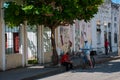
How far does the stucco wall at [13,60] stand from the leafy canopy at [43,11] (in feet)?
6.85

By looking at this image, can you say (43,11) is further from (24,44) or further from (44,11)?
(24,44)

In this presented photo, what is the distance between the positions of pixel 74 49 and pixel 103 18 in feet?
30.5

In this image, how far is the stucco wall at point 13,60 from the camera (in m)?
24.6

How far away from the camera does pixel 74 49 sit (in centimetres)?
3634

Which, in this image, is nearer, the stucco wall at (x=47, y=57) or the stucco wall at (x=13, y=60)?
the stucco wall at (x=13, y=60)

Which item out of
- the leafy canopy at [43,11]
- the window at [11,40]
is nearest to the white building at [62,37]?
the window at [11,40]

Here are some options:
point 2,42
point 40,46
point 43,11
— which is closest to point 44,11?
point 43,11

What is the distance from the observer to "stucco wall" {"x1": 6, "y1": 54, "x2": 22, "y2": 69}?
970 inches

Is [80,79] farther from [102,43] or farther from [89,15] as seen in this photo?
[102,43]

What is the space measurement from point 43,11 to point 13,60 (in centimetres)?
400

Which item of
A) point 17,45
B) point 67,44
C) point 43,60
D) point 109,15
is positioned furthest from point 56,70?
point 109,15

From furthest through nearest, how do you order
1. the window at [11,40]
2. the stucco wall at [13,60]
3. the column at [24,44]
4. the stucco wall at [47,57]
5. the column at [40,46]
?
the stucco wall at [47,57] < the column at [40,46] < the column at [24,44] < the window at [11,40] < the stucco wall at [13,60]

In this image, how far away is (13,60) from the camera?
2522cm

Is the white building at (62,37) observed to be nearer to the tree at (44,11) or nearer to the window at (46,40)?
→ the window at (46,40)
